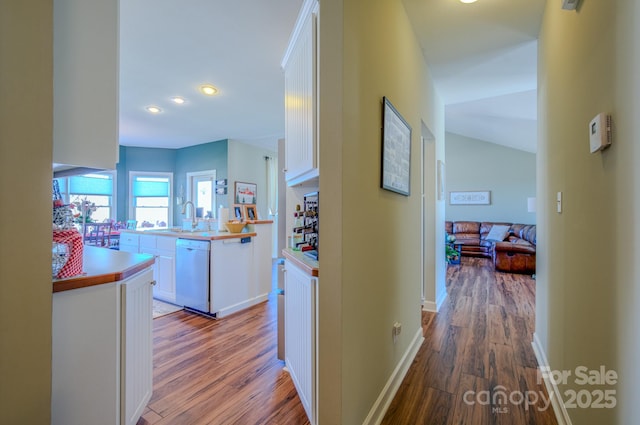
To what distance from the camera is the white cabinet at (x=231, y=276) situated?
3.00 meters

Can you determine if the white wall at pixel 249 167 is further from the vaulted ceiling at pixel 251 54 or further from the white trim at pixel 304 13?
the white trim at pixel 304 13

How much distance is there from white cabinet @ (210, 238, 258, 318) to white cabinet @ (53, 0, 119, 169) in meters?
1.97

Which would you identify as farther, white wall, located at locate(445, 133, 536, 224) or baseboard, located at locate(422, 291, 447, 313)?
white wall, located at locate(445, 133, 536, 224)

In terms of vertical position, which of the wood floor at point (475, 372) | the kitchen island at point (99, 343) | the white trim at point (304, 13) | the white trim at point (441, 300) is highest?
the white trim at point (304, 13)

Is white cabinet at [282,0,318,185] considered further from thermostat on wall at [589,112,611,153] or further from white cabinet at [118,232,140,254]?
white cabinet at [118,232,140,254]

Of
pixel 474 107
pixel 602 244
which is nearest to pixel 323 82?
pixel 602 244

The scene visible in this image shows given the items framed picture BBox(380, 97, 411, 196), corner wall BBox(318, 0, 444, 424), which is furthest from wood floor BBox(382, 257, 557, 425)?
framed picture BBox(380, 97, 411, 196)

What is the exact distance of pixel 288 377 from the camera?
194 cm

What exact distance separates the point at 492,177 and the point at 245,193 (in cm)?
679

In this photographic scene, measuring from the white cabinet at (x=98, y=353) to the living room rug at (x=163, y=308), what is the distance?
1892 millimetres

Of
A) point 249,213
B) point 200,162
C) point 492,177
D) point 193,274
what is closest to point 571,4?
point 193,274

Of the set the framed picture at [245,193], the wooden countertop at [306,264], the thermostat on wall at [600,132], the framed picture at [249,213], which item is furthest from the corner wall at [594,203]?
the framed picture at [245,193]

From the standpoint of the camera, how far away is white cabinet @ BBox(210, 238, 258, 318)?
3002mm

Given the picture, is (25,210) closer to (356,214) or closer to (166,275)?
(356,214)
